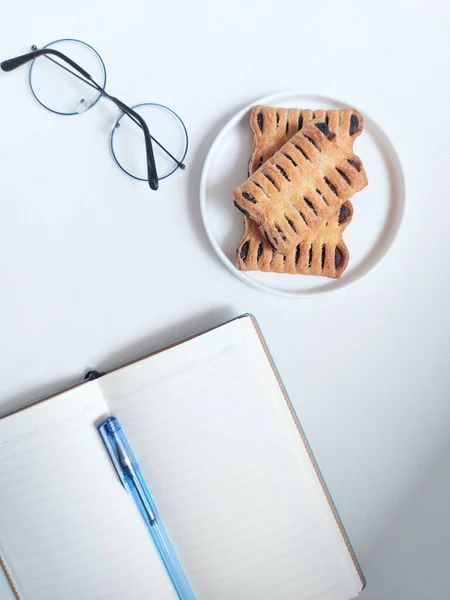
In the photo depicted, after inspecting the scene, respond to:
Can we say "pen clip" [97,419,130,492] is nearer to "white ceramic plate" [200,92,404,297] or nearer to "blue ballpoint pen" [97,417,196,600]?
"blue ballpoint pen" [97,417,196,600]

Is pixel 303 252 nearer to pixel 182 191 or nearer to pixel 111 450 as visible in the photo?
pixel 182 191

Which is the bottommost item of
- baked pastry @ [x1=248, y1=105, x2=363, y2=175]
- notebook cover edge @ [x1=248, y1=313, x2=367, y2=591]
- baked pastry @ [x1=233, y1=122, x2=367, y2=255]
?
notebook cover edge @ [x1=248, y1=313, x2=367, y2=591]

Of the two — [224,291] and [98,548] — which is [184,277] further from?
[98,548]

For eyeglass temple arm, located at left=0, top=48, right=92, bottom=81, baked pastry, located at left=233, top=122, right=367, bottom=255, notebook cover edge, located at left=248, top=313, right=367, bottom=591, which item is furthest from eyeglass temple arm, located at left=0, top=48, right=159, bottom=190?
notebook cover edge, located at left=248, top=313, right=367, bottom=591

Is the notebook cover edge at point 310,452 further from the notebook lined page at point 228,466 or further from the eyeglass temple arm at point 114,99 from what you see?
the eyeglass temple arm at point 114,99

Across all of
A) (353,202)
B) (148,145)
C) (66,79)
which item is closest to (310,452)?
(353,202)

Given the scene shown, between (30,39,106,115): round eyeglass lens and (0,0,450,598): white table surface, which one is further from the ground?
(30,39,106,115): round eyeglass lens
